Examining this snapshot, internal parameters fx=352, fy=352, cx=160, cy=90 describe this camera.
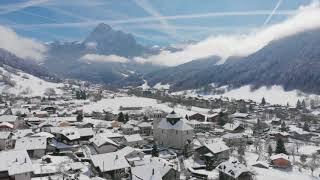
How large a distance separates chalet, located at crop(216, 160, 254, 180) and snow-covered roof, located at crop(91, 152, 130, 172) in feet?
62.1

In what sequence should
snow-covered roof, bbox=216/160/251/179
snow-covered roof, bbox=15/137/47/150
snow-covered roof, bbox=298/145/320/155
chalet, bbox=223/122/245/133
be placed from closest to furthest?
1. snow-covered roof, bbox=216/160/251/179
2. snow-covered roof, bbox=15/137/47/150
3. snow-covered roof, bbox=298/145/320/155
4. chalet, bbox=223/122/245/133

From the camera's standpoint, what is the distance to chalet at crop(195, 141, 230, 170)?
3187 inches

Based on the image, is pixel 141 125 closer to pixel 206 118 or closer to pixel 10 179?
pixel 206 118

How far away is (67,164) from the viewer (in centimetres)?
6806

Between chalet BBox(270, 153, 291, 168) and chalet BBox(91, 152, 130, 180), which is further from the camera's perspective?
chalet BBox(270, 153, 291, 168)

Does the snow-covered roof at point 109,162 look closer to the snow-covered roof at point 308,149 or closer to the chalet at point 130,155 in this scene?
the chalet at point 130,155

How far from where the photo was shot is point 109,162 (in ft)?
216

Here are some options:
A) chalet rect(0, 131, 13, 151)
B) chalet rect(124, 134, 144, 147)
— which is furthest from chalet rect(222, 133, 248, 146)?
chalet rect(0, 131, 13, 151)

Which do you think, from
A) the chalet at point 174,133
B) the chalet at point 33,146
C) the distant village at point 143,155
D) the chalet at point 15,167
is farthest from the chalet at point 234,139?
the chalet at point 15,167

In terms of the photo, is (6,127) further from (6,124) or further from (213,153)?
(213,153)

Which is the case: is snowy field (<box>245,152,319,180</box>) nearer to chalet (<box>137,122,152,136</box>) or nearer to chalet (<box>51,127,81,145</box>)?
chalet (<box>137,122,152,136</box>)

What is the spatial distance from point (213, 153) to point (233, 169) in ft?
45.1

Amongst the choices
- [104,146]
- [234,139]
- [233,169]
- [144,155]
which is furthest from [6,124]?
[233,169]

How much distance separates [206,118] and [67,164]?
100 meters
